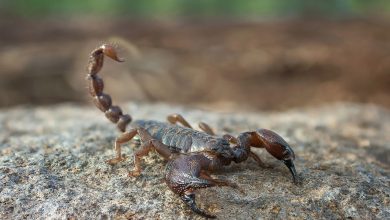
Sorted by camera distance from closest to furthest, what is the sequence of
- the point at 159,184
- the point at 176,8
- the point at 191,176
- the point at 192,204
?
the point at 192,204, the point at 191,176, the point at 159,184, the point at 176,8

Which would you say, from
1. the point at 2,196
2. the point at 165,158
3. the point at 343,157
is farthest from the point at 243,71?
the point at 2,196

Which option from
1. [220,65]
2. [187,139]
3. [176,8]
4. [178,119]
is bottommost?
[220,65]

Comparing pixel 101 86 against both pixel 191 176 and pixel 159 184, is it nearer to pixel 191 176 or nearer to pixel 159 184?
pixel 159 184

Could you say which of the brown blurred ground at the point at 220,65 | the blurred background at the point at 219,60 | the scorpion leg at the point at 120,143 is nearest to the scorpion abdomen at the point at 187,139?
the scorpion leg at the point at 120,143

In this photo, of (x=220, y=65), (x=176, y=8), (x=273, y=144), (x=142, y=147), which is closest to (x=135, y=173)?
(x=142, y=147)

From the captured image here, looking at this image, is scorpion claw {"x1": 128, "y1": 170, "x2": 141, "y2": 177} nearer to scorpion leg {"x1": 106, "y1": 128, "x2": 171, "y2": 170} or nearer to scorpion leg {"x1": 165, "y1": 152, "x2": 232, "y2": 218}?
scorpion leg {"x1": 106, "y1": 128, "x2": 171, "y2": 170}

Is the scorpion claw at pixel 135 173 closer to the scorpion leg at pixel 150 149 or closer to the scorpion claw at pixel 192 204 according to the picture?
the scorpion leg at pixel 150 149

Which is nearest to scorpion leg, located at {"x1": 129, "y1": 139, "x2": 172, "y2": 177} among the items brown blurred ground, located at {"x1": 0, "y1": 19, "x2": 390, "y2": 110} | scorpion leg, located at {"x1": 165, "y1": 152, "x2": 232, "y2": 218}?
scorpion leg, located at {"x1": 165, "y1": 152, "x2": 232, "y2": 218}
